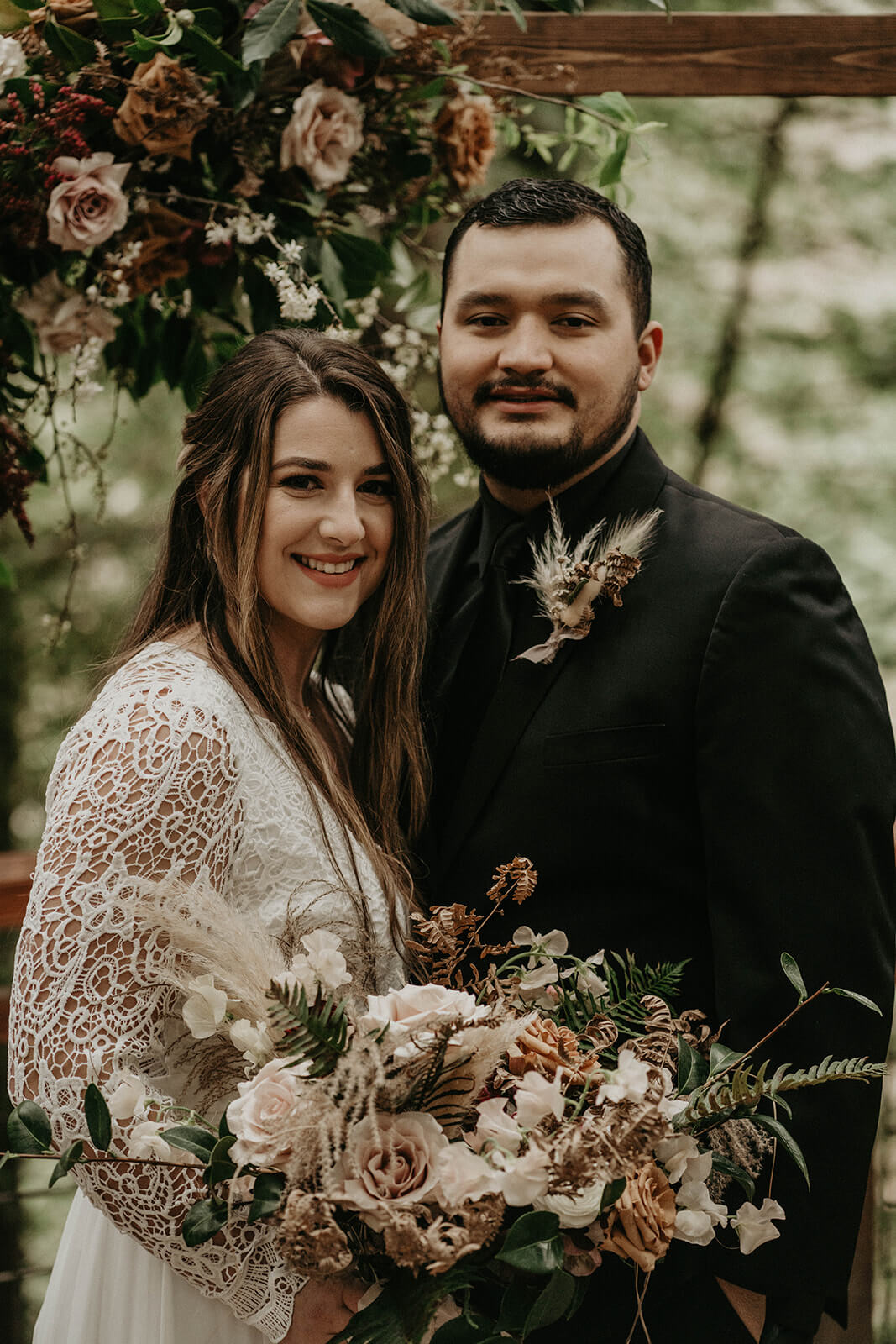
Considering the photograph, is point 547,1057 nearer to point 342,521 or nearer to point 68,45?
point 342,521

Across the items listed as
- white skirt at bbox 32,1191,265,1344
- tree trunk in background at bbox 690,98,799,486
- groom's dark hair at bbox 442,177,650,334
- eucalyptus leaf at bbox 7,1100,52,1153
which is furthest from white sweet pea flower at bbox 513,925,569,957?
tree trunk in background at bbox 690,98,799,486

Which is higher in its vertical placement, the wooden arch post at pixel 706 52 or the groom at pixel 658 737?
the wooden arch post at pixel 706 52

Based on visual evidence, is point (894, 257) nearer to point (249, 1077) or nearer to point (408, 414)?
point (408, 414)

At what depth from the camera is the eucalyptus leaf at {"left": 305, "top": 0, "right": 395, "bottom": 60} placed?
1.91m

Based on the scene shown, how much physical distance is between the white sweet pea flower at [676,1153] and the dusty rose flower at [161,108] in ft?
5.23

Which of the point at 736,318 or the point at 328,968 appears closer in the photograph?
the point at 328,968

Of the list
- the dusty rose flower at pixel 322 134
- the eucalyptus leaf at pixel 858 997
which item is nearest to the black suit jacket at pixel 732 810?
the eucalyptus leaf at pixel 858 997

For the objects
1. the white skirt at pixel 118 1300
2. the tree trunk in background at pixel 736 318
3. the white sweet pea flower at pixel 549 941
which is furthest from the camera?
the tree trunk in background at pixel 736 318

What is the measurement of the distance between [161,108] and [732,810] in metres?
1.32

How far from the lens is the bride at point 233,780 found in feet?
4.67

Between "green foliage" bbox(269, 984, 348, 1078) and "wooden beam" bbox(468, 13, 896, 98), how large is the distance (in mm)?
1755

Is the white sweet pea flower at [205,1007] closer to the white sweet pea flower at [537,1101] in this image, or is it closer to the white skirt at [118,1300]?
the white sweet pea flower at [537,1101]

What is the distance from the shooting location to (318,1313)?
139 cm

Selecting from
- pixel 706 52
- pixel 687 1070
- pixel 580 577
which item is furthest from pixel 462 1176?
pixel 706 52
